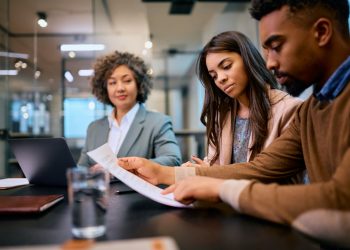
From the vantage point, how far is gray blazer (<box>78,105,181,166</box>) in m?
1.73

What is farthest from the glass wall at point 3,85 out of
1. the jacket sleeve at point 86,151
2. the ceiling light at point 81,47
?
the jacket sleeve at point 86,151

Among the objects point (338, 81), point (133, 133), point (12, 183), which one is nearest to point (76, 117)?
point (133, 133)

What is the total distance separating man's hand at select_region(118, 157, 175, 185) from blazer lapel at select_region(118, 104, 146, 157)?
0.69 m

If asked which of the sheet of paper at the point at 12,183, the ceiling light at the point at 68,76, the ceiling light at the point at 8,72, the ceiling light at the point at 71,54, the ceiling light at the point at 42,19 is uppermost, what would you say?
the ceiling light at the point at 42,19

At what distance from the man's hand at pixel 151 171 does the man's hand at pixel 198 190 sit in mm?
265

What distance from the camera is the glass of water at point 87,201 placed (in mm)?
571

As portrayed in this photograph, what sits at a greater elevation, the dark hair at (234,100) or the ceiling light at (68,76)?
the ceiling light at (68,76)

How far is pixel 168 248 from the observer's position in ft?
1.51

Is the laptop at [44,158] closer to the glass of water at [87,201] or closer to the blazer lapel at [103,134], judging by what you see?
the glass of water at [87,201]

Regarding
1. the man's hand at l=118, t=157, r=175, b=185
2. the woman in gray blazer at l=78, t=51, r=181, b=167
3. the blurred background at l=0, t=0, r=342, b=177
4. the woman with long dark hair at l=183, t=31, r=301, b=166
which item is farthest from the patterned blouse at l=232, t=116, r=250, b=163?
the blurred background at l=0, t=0, r=342, b=177

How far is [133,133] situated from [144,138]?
71 mm

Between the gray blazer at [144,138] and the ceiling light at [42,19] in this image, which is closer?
A: the gray blazer at [144,138]

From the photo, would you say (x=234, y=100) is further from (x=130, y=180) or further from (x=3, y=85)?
(x=3, y=85)

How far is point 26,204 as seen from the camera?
761mm
